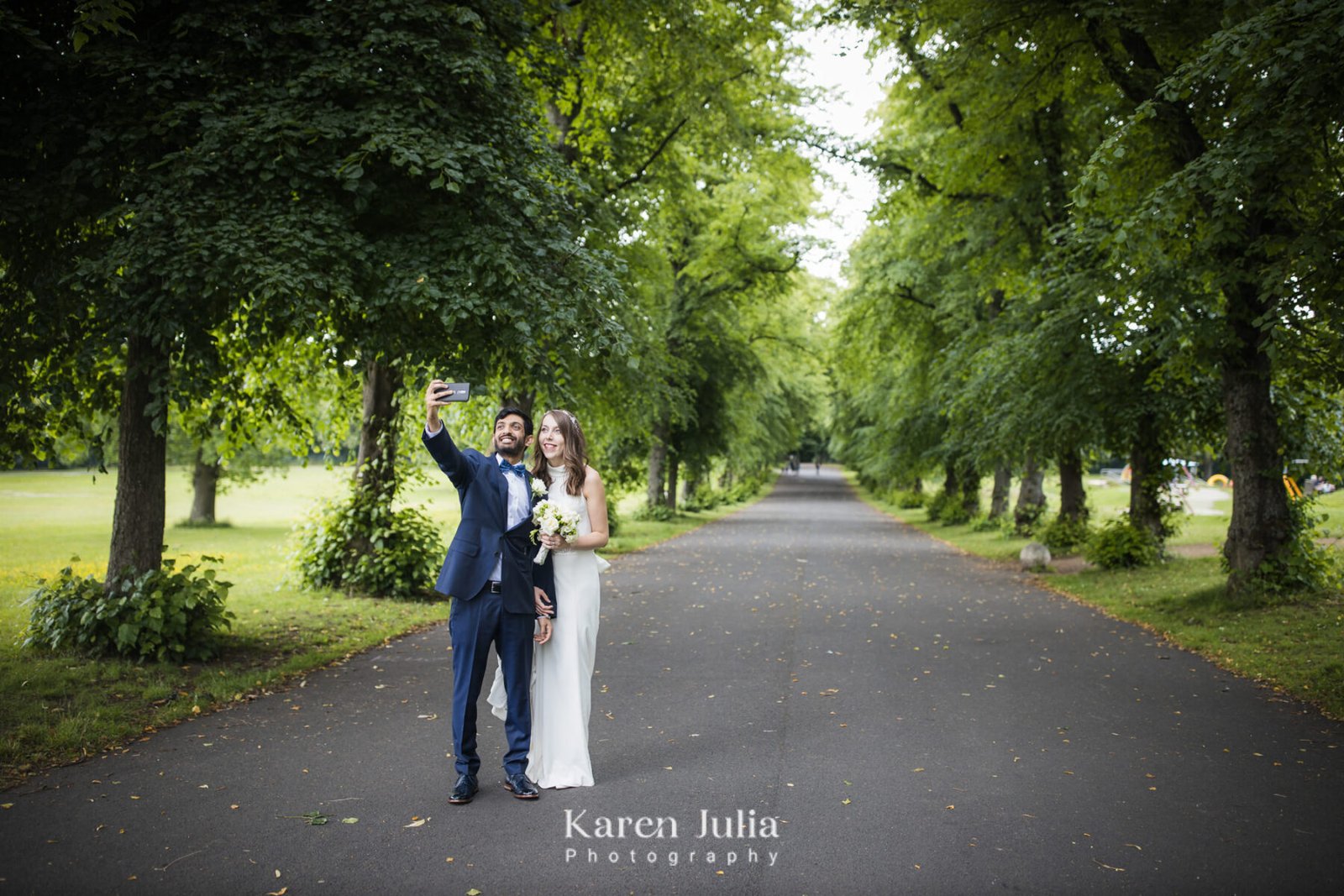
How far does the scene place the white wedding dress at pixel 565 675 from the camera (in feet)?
17.9

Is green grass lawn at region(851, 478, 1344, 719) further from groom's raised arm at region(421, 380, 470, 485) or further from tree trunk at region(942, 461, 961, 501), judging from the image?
tree trunk at region(942, 461, 961, 501)

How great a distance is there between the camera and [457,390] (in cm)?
465

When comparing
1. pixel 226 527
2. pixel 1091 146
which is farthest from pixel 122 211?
pixel 226 527

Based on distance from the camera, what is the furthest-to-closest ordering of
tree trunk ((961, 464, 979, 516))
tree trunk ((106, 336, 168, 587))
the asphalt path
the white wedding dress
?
tree trunk ((961, 464, 979, 516)) → tree trunk ((106, 336, 168, 587)) → the white wedding dress → the asphalt path

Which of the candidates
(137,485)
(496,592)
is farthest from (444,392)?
(137,485)

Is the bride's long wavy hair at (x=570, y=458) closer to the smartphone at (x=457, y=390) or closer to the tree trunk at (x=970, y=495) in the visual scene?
the smartphone at (x=457, y=390)

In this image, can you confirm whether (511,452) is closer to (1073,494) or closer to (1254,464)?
(1254,464)

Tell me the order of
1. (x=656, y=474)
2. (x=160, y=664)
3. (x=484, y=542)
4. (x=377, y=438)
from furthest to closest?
(x=656, y=474) → (x=377, y=438) → (x=160, y=664) → (x=484, y=542)

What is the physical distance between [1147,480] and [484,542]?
15.0 m

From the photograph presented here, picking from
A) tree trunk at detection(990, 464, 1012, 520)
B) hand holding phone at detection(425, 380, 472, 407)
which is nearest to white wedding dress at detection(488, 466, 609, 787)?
hand holding phone at detection(425, 380, 472, 407)

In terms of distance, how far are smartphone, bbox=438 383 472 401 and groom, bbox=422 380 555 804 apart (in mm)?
373

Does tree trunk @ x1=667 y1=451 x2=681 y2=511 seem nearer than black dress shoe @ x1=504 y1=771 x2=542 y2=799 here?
No

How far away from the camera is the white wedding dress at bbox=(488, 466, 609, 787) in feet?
17.9

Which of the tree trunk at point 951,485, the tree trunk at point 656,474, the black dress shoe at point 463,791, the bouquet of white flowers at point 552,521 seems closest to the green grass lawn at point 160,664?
the black dress shoe at point 463,791
